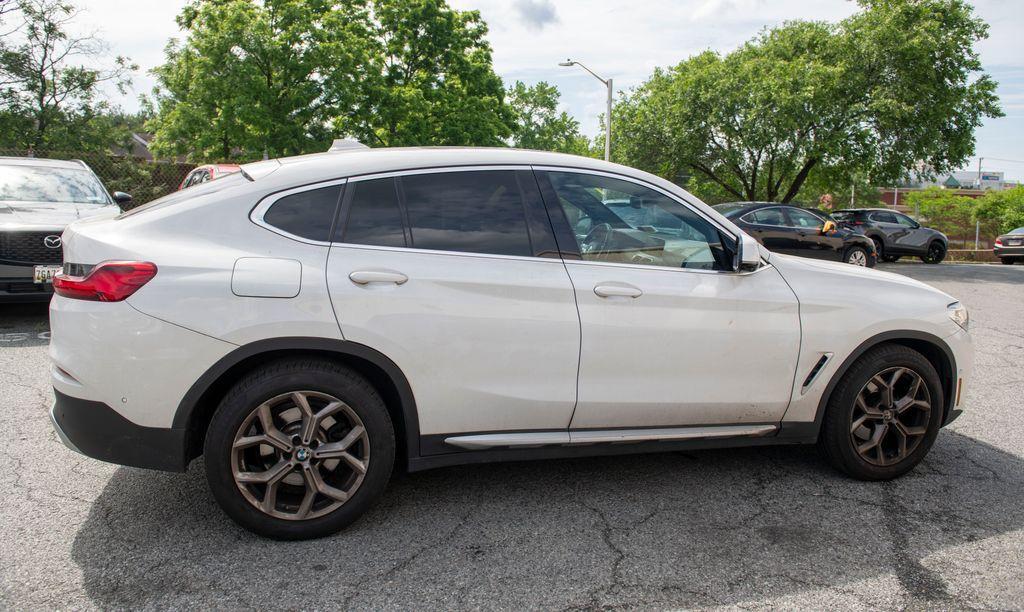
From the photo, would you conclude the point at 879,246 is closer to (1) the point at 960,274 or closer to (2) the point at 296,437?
(1) the point at 960,274

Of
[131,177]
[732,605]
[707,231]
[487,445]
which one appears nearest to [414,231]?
[487,445]

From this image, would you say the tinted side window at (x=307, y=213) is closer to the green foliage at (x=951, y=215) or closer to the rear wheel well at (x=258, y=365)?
the rear wheel well at (x=258, y=365)

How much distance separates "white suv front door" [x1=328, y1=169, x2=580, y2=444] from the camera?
306 centimetres

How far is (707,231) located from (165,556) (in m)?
2.80

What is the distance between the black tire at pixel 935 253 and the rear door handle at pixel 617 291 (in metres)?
22.6

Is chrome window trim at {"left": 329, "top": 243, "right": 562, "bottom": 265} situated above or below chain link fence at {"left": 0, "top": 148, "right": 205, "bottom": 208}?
below

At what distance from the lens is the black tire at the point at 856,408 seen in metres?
3.77

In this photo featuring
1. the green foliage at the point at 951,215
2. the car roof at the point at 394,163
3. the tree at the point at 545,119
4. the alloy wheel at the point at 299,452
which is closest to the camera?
Answer: the alloy wheel at the point at 299,452

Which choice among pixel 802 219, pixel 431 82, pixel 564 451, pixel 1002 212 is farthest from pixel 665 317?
pixel 1002 212

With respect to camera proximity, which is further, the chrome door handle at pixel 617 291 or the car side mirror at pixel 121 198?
the car side mirror at pixel 121 198

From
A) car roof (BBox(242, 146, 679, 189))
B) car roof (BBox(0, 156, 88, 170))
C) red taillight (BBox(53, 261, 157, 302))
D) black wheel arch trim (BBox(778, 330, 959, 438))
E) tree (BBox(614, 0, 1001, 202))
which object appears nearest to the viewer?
red taillight (BBox(53, 261, 157, 302))

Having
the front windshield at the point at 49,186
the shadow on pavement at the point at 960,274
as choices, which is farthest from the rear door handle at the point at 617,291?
the shadow on pavement at the point at 960,274

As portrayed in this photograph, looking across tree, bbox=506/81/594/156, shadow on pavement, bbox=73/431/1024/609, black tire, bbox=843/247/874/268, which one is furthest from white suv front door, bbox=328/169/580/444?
tree, bbox=506/81/594/156

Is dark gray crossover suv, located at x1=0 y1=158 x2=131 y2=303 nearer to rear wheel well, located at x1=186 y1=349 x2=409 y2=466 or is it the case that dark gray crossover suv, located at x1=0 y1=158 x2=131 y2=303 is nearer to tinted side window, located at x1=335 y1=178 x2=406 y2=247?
rear wheel well, located at x1=186 y1=349 x2=409 y2=466
